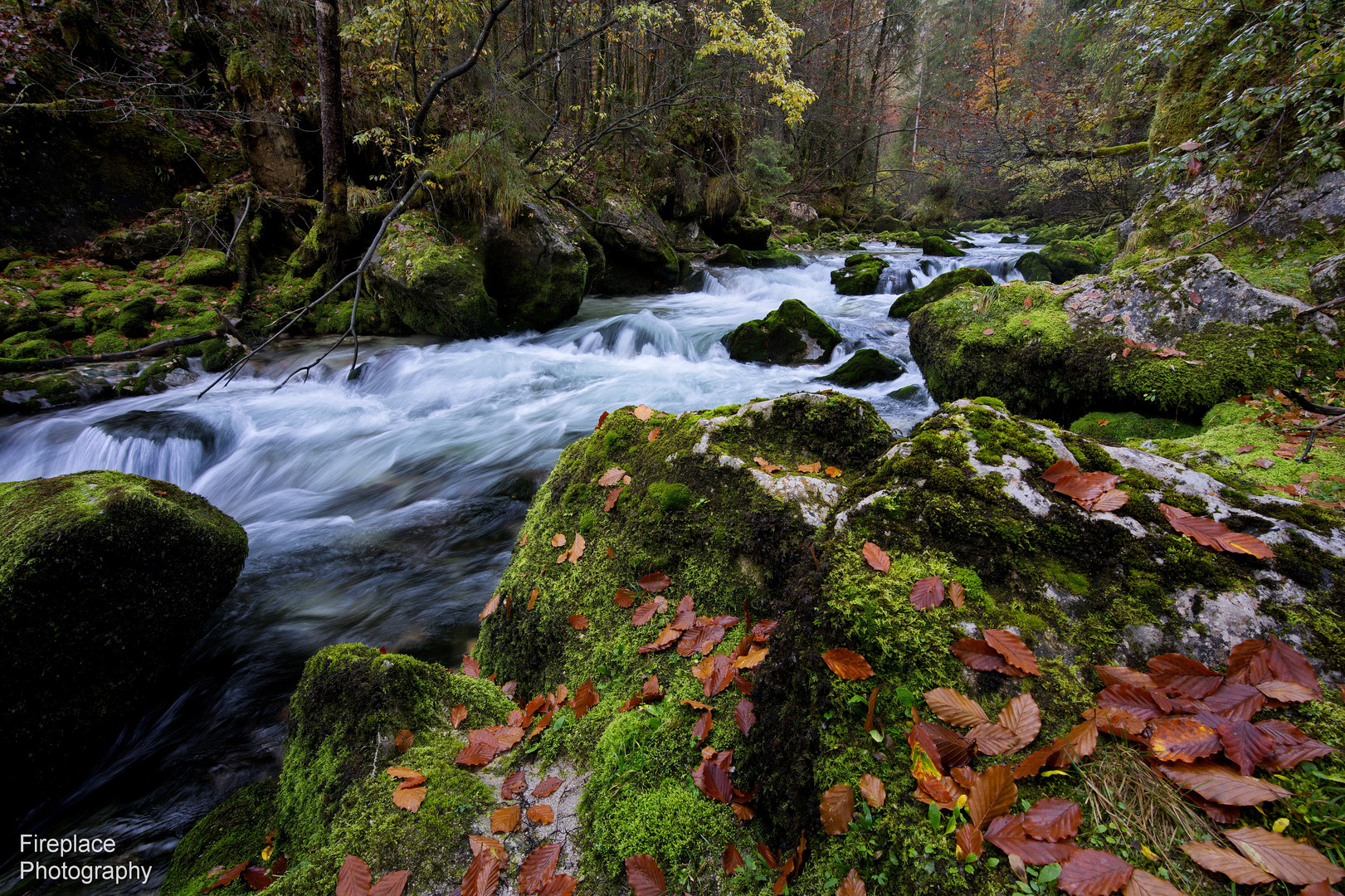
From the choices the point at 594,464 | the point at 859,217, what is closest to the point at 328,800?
the point at 594,464

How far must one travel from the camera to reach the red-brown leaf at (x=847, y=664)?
1470mm

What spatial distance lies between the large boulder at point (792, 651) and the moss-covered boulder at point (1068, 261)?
1516 centimetres

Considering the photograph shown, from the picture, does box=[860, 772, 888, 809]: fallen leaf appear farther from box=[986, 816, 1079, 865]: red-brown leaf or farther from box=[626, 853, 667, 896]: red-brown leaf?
box=[626, 853, 667, 896]: red-brown leaf

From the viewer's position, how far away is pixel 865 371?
8625mm

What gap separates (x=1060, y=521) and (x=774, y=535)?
94cm

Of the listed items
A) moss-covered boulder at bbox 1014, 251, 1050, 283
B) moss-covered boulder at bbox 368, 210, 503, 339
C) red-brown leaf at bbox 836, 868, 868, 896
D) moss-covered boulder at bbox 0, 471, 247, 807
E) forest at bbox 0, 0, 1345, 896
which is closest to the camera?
red-brown leaf at bbox 836, 868, 868, 896

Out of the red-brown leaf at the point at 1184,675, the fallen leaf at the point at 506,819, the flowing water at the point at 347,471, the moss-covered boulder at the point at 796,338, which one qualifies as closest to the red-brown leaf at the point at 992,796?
the red-brown leaf at the point at 1184,675

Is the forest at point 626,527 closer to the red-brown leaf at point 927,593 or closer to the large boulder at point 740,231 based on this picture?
the red-brown leaf at point 927,593

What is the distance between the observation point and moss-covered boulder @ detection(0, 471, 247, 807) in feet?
10.3

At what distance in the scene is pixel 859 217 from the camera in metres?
29.1

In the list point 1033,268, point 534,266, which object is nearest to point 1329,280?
point 534,266

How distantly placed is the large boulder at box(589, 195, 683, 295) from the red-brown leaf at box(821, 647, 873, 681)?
45.1 feet

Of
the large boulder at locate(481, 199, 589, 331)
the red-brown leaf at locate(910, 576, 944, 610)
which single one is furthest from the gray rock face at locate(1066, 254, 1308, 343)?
the large boulder at locate(481, 199, 589, 331)

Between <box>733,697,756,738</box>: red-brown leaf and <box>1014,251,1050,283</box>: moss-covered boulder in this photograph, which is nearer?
<box>733,697,756,738</box>: red-brown leaf
